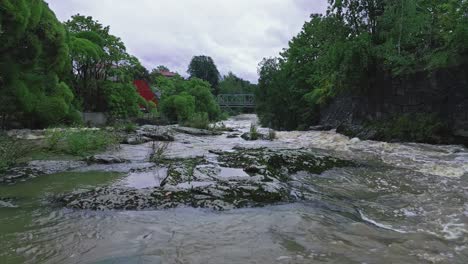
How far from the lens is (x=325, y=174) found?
784 cm

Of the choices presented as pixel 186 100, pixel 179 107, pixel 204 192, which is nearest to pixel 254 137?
pixel 204 192

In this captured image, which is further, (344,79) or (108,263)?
(344,79)

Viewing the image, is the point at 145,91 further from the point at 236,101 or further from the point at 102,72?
the point at 102,72

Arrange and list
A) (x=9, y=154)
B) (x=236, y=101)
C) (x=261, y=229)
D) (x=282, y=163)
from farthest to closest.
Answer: (x=236, y=101)
(x=282, y=163)
(x=9, y=154)
(x=261, y=229)

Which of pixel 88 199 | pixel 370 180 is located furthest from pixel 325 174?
pixel 88 199

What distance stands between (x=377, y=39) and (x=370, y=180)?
12287 mm

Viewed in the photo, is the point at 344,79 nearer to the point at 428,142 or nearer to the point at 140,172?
the point at 428,142

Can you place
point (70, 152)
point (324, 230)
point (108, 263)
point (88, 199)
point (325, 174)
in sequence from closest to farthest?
1. point (108, 263)
2. point (324, 230)
3. point (88, 199)
4. point (325, 174)
5. point (70, 152)

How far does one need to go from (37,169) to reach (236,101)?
7263 centimetres

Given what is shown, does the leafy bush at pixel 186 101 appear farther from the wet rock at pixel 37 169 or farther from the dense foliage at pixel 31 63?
the wet rock at pixel 37 169

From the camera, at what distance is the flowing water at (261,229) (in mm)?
3430

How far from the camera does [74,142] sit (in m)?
10.7

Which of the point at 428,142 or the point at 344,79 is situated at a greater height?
the point at 344,79

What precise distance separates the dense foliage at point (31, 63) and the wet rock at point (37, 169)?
16.9 feet
